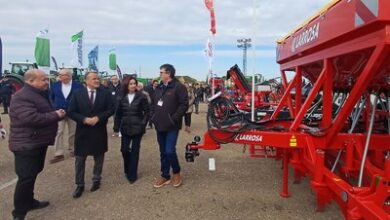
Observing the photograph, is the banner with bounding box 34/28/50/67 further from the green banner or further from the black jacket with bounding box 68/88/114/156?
the black jacket with bounding box 68/88/114/156

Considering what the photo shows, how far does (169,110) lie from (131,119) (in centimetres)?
60

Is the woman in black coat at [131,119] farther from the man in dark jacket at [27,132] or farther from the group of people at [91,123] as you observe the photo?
the man in dark jacket at [27,132]

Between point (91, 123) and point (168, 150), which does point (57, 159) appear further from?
point (168, 150)

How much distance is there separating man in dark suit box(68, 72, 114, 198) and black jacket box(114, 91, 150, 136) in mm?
404

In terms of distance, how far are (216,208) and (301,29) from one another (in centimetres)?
226

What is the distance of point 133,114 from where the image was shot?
559cm

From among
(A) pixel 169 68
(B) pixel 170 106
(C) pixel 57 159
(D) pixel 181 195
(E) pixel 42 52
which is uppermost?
(E) pixel 42 52

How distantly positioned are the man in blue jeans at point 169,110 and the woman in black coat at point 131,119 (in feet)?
0.88

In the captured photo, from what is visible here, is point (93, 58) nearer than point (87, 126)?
No

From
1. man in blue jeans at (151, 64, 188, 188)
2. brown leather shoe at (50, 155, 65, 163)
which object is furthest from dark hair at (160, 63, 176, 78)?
brown leather shoe at (50, 155, 65, 163)

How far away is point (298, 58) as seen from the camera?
502cm

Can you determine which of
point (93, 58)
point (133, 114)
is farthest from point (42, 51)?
point (93, 58)

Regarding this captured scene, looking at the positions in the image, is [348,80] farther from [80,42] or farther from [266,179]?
[80,42]

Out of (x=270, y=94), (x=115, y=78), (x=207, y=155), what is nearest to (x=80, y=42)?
(x=115, y=78)
